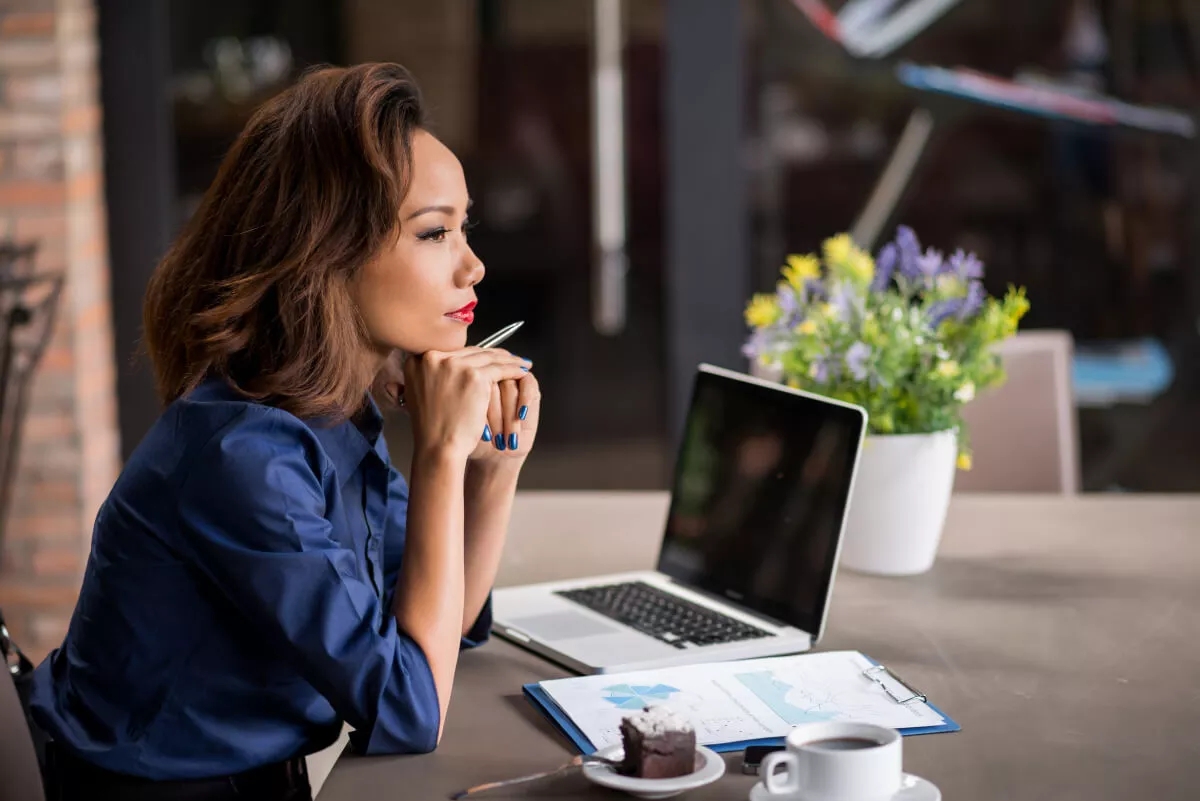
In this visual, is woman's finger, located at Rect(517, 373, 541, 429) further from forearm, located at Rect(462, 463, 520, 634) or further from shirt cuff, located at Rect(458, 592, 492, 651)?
shirt cuff, located at Rect(458, 592, 492, 651)

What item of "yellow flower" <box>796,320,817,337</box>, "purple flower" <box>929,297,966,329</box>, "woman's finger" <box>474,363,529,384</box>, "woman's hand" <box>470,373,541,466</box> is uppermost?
"purple flower" <box>929,297,966,329</box>

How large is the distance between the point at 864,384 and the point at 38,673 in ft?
3.12

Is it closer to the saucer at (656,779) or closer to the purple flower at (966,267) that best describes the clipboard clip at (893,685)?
the saucer at (656,779)

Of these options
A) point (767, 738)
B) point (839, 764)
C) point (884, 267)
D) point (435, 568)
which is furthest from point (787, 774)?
point (884, 267)

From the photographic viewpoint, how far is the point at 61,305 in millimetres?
3107

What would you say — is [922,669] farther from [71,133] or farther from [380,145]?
[71,133]

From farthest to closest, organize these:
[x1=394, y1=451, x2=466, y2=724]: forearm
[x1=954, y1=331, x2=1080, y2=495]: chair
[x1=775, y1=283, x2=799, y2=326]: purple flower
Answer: [x1=954, y1=331, x2=1080, y2=495]: chair → [x1=775, y1=283, x2=799, y2=326]: purple flower → [x1=394, y1=451, x2=466, y2=724]: forearm

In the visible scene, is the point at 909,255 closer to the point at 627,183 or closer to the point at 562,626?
the point at 562,626

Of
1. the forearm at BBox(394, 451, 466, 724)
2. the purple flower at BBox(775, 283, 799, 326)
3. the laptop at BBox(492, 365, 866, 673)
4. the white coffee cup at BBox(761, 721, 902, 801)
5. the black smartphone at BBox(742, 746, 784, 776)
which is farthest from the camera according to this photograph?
the purple flower at BBox(775, 283, 799, 326)

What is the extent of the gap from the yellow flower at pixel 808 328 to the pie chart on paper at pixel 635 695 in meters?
0.54

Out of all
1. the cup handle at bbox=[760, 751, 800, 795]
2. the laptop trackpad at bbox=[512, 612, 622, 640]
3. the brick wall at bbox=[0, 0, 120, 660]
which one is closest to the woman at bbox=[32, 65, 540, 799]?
the laptop trackpad at bbox=[512, 612, 622, 640]

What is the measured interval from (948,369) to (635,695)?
0.59 m

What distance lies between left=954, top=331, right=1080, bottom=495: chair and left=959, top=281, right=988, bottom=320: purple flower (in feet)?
2.33

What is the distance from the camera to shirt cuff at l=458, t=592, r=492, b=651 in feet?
5.03
